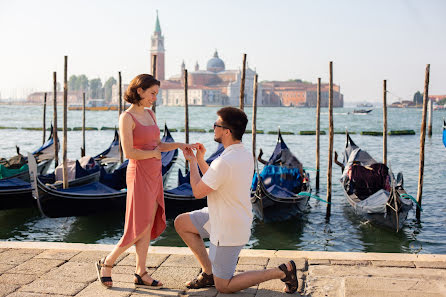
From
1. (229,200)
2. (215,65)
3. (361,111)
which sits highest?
(215,65)

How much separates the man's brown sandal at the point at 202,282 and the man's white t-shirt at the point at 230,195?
0.65 feet

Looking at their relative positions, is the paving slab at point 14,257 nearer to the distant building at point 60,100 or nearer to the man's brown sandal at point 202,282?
the man's brown sandal at point 202,282

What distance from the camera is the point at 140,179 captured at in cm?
228

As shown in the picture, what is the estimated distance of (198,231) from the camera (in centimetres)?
228

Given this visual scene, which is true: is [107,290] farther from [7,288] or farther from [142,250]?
[7,288]

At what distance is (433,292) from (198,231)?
0.92m

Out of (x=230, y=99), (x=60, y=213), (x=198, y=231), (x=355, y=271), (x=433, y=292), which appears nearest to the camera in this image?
(x=433, y=292)

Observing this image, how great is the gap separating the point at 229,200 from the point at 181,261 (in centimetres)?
61

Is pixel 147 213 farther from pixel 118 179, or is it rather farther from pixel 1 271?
pixel 118 179

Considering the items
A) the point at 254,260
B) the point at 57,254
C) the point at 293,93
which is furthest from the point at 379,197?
the point at 293,93

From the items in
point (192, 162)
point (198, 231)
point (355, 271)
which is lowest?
point (355, 271)

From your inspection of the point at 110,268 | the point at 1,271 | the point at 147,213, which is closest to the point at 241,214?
the point at 147,213

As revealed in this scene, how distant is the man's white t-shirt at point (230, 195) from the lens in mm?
2062

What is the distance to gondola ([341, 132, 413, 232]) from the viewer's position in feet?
17.5
